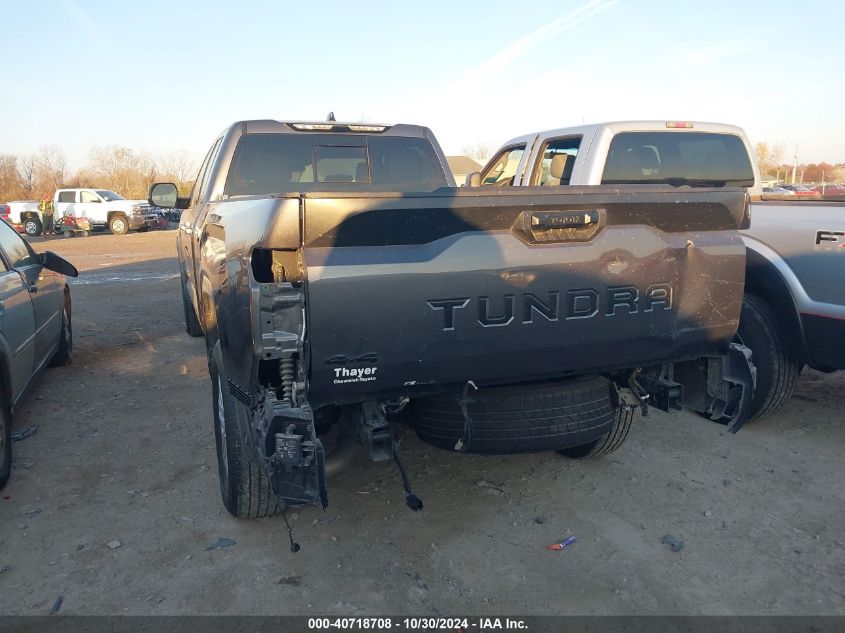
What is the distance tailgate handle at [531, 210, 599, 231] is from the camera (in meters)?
2.56

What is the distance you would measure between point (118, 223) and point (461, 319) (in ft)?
88.0

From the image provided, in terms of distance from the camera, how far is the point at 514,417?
278cm

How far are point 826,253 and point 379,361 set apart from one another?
314 cm

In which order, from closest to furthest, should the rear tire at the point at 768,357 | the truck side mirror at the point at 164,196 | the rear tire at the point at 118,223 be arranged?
1. the rear tire at the point at 768,357
2. the truck side mirror at the point at 164,196
3. the rear tire at the point at 118,223

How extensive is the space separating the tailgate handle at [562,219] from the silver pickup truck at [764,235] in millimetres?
2182

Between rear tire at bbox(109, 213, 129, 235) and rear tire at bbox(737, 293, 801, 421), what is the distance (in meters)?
26.3

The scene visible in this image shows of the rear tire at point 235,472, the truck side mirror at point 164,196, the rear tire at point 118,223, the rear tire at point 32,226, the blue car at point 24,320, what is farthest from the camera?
the rear tire at point 32,226

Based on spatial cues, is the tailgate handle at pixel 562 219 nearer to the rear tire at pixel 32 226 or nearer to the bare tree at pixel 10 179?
the rear tire at pixel 32 226

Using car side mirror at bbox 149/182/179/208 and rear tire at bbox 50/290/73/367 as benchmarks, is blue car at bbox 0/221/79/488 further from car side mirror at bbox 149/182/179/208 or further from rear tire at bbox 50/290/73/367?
car side mirror at bbox 149/182/179/208

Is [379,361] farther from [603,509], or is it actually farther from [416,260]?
[603,509]

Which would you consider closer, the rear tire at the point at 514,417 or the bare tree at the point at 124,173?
the rear tire at the point at 514,417

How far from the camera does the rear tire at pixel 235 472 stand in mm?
3008

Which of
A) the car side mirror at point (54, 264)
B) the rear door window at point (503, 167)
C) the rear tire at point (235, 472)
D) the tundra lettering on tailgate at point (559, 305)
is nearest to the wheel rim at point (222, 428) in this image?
the rear tire at point (235, 472)

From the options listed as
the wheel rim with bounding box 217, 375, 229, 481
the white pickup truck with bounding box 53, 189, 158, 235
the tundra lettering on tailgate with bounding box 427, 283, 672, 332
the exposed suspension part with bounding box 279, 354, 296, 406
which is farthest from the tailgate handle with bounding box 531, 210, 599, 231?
the white pickup truck with bounding box 53, 189, 158, 235
